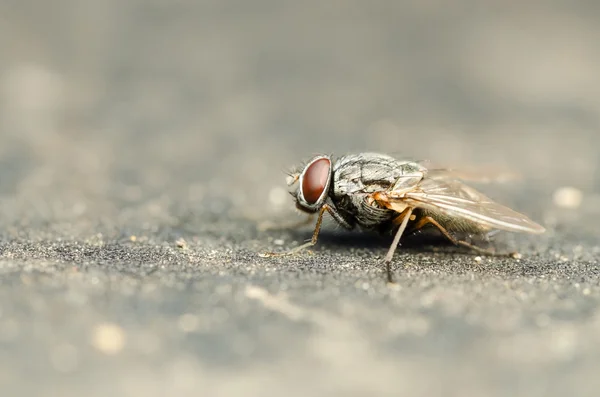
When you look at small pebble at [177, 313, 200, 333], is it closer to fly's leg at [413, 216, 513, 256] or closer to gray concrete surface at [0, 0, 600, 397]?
gray concrete surface at [0, 0, 600, 397]

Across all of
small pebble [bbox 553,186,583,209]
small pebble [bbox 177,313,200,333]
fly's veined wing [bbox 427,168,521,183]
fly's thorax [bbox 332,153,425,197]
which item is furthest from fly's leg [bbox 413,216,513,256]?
small pebble [bbox 177,313,200,333]

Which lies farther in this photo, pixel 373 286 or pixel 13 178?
pixel 13 178

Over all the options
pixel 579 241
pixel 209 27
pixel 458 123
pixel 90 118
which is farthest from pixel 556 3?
pixel 90 118

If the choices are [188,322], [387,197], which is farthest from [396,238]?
[188,322]

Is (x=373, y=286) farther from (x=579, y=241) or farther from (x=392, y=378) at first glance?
(x=579, y=241)

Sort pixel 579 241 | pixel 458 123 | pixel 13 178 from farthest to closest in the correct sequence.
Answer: pixel 458 123 < pixel 13 178 < pixel 579 241

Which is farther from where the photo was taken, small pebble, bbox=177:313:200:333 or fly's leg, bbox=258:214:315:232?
fly's leg, bbox=258:214:315:232

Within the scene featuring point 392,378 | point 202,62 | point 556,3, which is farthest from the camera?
point 556,3
